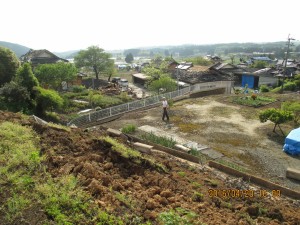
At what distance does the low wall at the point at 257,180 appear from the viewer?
7539 millimetres

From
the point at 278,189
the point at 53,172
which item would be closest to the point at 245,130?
the point at 278,189

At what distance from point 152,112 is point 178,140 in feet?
19.1

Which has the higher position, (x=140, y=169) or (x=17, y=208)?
(x=17, y=208)

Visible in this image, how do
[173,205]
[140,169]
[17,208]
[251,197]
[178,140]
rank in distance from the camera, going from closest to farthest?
1. [17,208]
2. [173,205]
3. [251,197]
4. [140,169]
5. [178,140]

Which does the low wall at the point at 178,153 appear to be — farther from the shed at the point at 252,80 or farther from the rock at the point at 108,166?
the shed at the point at 252,80

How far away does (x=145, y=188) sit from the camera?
21.5 ft

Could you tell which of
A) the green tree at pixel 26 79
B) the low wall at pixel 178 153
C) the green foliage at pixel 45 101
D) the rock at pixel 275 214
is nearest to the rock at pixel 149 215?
the rock at pixel 275 214

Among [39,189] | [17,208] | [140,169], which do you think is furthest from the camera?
[140,169]

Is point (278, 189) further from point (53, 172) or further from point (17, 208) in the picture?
point (17, 208)

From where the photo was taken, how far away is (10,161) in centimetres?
616

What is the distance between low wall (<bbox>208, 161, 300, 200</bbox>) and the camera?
7.54 metres

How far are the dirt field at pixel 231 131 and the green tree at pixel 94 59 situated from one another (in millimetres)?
28820
